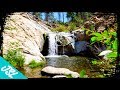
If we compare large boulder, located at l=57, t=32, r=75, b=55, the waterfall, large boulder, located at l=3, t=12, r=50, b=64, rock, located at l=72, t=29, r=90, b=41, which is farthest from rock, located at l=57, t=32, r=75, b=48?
large boulder, located at l=3, t=12, r=50, b=64

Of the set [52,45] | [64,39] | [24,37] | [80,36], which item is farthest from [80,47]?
[24,37]

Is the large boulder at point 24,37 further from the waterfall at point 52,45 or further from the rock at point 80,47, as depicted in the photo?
the rock at point 80,47

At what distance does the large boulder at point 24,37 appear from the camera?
1417 centimetres

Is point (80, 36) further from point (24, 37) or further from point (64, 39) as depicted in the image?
point (24, 37)

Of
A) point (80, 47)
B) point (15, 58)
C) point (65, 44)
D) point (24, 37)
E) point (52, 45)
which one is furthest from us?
point (80, 47)

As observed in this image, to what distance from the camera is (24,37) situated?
1602 cm

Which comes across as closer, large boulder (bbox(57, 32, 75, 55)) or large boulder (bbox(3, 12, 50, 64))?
large boulder (bbox(3, 12, 50, 64))

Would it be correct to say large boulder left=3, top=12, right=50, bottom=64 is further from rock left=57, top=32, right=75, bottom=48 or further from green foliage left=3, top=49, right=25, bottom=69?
rock left=57, top=32, right=75, bottom=48

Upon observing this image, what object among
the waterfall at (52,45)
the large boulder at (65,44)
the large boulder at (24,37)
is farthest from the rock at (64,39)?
the large boulder at (24,37)

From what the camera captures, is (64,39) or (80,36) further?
(80,36)

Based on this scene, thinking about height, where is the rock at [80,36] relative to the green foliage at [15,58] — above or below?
above

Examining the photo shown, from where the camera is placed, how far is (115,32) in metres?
2.65

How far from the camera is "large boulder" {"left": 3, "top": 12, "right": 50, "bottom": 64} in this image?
14172 millimetres

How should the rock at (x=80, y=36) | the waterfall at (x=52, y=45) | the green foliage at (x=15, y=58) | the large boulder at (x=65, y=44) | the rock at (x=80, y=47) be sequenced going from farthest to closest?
the rock at (x=80, y=47) < the rock at (x=80, y=36) < the large boulder at (x=65, y=44) < the waterfall at (x=52, y=45) < the green foliage at (x=15, y=58)
